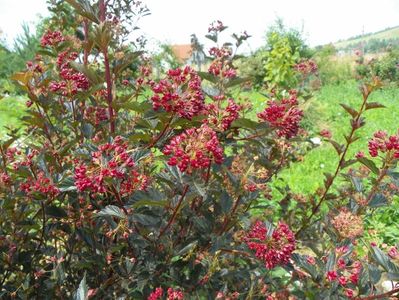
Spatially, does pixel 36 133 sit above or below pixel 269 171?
above

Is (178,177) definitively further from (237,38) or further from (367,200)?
(237,38)

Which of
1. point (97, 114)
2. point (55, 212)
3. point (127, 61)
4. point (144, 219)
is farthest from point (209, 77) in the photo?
point (55, 212)

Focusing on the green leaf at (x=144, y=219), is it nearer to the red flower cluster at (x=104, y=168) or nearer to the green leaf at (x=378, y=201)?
the red flower cluster at (x=104, y=168)

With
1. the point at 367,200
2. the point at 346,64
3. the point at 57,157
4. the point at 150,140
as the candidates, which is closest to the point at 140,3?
the point at 57,157

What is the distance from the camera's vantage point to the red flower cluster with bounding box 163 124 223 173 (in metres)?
1.01

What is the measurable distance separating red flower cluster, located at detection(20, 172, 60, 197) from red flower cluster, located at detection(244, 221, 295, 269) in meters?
0.60

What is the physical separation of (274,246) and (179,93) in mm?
480

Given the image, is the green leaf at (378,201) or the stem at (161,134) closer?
the stem at (161,134)

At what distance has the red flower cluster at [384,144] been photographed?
1417 mm

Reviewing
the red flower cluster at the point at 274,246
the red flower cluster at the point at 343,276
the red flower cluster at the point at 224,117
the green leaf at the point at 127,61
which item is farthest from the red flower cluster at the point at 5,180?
the red flower cluster at the point at 343,276

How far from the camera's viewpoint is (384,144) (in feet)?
4.76

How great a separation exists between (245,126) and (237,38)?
4.13 ft

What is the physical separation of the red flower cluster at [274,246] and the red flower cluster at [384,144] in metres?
0.47

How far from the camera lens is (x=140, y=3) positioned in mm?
2520
